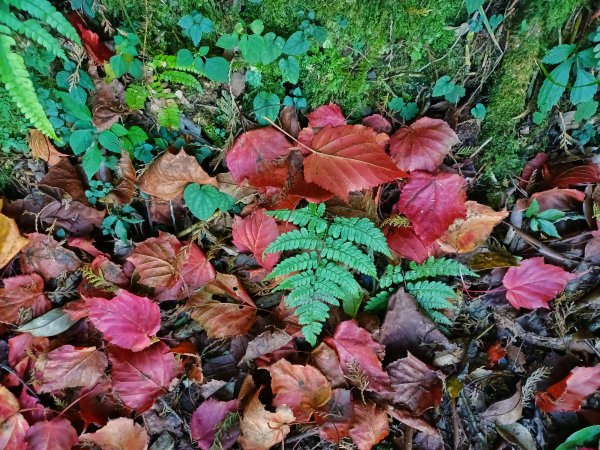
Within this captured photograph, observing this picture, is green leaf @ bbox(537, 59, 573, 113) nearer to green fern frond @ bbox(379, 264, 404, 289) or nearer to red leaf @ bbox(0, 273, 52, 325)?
green fern frond @ bbox(379, 264, 404, 289)

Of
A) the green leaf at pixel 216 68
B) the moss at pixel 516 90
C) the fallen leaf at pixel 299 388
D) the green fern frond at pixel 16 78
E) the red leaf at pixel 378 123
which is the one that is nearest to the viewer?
the green fern frond at pixel 16 78

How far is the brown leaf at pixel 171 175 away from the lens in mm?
2377

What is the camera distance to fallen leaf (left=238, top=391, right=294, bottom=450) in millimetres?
2266

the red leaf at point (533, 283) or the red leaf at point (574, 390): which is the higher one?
the red leaf at point (533, 283)

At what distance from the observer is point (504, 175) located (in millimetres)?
2533

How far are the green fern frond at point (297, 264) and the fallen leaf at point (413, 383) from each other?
2.26 feet

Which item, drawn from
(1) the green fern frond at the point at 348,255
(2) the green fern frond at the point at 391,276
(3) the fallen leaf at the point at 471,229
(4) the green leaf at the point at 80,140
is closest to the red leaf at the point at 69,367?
(4) the green leaf at the point at 80,140

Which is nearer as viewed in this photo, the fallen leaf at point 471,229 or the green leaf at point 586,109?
the green leaf at point 586,109

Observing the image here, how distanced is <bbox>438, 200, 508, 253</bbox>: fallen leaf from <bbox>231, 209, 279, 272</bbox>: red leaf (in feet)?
2.99

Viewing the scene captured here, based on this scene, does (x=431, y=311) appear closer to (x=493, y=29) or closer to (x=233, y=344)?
(x=233, y=344)

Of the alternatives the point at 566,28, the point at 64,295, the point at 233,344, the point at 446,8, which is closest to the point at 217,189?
the point at 233,344

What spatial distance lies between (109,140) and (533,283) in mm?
2395

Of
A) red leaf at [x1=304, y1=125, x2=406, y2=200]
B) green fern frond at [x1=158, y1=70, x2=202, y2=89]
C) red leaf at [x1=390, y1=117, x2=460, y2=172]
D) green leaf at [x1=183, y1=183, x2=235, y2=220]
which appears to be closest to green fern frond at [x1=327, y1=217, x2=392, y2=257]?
red leaf at [x1=304, y1=125, x2=406, y2=200]

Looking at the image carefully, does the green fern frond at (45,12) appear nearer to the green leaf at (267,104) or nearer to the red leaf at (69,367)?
the green leaf at (267,104)
